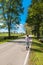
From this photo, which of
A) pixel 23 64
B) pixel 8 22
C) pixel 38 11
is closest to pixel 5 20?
pixel 8 22

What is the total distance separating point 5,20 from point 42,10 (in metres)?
51.0

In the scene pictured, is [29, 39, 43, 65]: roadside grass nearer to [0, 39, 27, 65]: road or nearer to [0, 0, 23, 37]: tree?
[0, 39, 27, 65]: road

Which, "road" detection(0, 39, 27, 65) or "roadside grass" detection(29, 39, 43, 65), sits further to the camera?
"roadside grass" detection(29, 39, 43, 65)

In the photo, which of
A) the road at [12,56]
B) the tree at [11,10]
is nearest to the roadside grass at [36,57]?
the road at [12,56]

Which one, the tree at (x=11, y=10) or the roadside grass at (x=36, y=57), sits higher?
the tree at (x=11, y=10)

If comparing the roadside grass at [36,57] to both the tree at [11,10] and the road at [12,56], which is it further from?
the tree at [11,10]

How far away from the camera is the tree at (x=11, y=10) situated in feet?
248

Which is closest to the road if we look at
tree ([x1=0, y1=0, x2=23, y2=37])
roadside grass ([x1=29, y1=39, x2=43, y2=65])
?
roadside grass ([x1=29, y1=39, x2=43, y2=65])

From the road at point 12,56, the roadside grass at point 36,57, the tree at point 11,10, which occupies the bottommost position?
the roadside grass at point 36,57

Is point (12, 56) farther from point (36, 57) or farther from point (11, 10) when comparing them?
point (11, 10)

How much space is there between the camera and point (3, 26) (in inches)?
3231

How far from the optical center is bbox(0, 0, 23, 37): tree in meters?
75.6

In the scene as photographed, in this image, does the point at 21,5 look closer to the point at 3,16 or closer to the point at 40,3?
the point at 3,16

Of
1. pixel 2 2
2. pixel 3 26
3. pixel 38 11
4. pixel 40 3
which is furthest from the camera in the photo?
pixel 3 26
